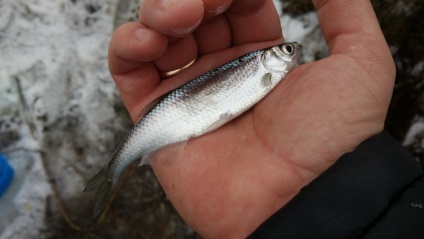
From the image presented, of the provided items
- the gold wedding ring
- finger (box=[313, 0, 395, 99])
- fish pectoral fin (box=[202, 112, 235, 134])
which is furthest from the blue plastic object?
finger (box=[313, 0, 395, 99])

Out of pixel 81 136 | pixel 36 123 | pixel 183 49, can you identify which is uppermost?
pixel 183 49

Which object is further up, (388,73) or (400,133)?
(388,73)

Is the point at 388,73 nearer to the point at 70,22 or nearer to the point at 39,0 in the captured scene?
the point at 70,22

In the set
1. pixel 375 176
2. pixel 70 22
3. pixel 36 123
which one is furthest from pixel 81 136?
pixel 375 176

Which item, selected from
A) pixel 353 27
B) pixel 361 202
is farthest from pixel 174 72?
pixel 361 202

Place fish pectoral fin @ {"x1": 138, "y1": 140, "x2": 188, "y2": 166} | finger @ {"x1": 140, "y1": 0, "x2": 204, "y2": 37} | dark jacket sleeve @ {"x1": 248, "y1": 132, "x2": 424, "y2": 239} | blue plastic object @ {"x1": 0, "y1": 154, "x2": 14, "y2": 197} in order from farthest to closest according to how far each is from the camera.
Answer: blue plastic object @ {"x1": 0, "y1": 154, "x2": 14, "y2": 197}
fish pectoral fin @ {"x1": 138, "y1": 140, "x2": 188, "y2": 166}
finger @ {"x1": 140, "y1": 0, "x2": 204, "y2": 37}
dark jacket sleeve @ {"x1": 248, "y1": 132, "x2": 424, "y2": 239}

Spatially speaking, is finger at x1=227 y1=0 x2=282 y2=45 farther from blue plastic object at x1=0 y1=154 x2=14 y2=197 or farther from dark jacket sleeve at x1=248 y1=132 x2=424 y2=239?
blue plastic object at x1=0 y1=154 x2=14 y2=197

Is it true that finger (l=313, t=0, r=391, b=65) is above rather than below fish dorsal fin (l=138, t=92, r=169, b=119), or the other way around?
above

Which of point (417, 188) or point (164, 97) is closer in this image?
point (417, 188)

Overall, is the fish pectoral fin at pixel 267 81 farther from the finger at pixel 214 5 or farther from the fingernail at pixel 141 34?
the fingernail at pixel 141 34
